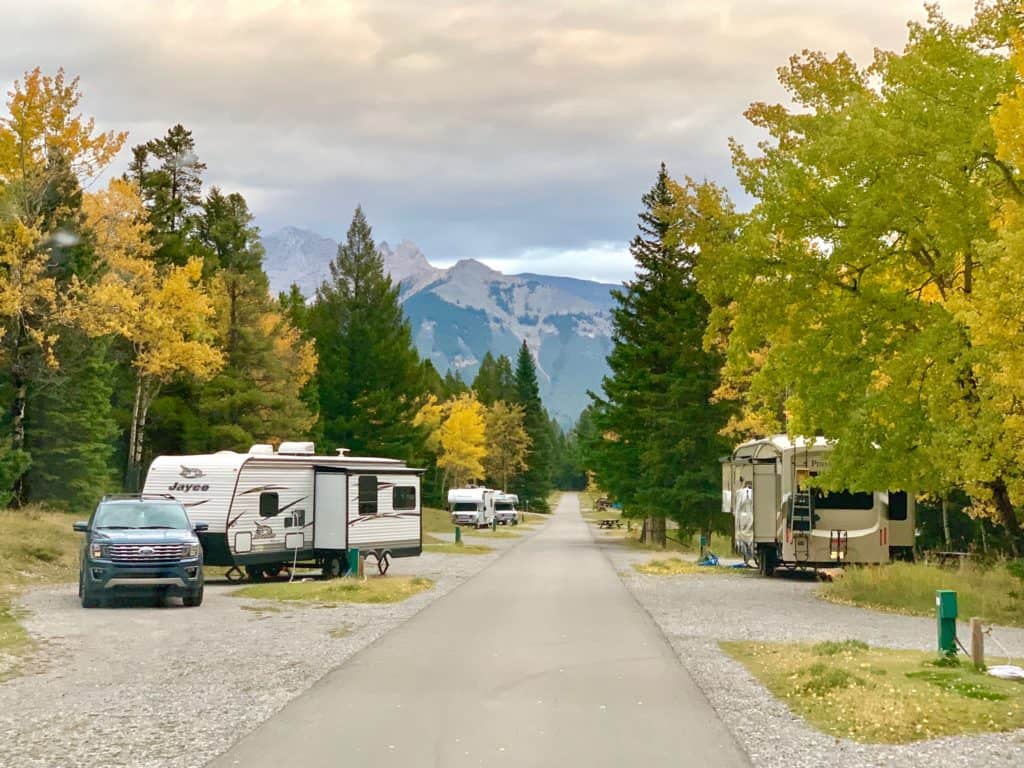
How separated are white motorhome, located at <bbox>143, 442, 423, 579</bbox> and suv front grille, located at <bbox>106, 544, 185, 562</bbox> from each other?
5316mm

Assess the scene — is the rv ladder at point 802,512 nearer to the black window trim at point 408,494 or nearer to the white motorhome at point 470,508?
the black window trim at point 408,494

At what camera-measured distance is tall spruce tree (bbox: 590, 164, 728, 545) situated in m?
41.2

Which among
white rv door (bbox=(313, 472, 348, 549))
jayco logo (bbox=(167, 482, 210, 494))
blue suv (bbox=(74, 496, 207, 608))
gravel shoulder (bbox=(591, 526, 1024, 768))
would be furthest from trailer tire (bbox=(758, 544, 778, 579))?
blue suv (bbox=(74, 496, 207, 608))

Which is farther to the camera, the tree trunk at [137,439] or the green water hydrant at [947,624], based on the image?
the tree trunk at [137,439]

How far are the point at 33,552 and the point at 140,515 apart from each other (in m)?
7.23

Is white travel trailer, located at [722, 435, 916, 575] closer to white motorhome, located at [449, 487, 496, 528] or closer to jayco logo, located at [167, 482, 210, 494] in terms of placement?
jayco logo, located at [167, 482, 210, 494]

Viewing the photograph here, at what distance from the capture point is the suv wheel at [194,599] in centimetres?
1909

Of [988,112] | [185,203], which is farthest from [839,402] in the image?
[185,203]

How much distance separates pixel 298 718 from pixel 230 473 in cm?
1605

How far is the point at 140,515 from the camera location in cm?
1980

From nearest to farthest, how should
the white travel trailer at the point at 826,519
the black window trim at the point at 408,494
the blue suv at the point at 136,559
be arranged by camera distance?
the blue suv at the point at 136,559 < the white travel trailer at the point at 826,519 < the black window trim at the point at 408,494

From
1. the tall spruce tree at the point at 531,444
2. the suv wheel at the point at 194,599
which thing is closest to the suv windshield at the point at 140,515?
the suv wheel at the point at 194,599

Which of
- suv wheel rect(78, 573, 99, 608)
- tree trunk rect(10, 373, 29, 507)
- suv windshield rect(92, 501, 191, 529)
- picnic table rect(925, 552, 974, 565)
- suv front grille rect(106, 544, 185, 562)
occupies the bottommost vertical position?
suv wheel rect(78, 573, 99, 608)

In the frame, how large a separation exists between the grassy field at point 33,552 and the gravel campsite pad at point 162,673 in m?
2.84
